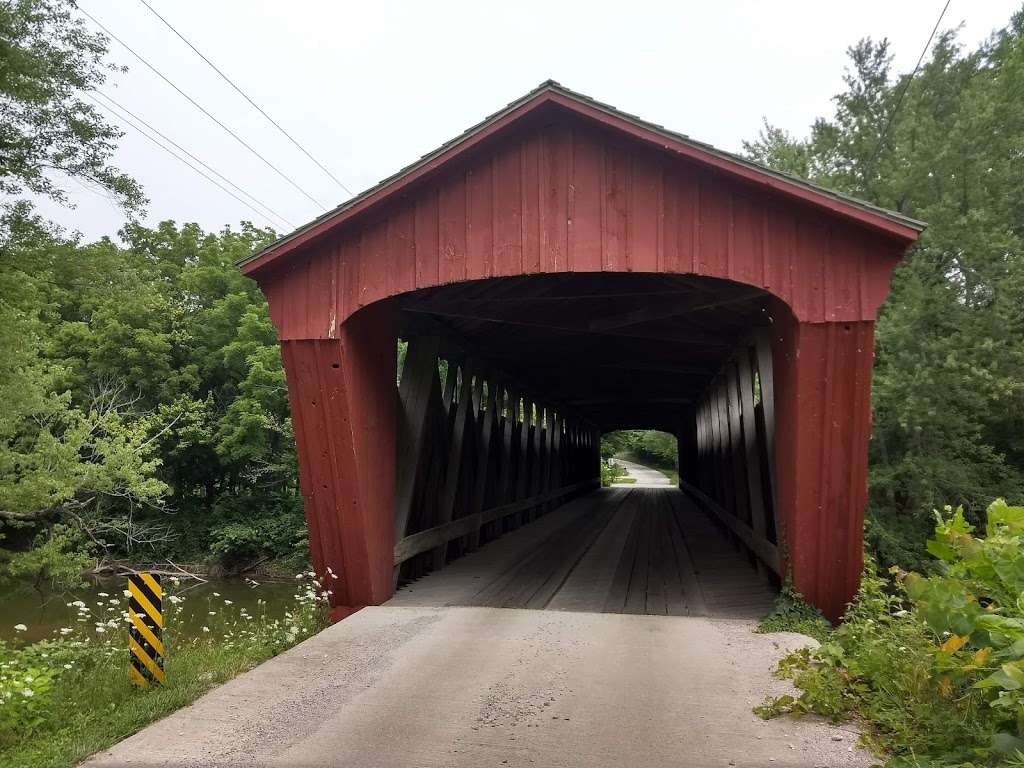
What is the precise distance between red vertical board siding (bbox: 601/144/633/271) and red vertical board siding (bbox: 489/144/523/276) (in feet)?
2.45

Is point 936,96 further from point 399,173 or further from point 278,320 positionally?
point 278,320

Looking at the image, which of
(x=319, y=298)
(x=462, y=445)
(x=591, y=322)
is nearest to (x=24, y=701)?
(x=319, y=298)

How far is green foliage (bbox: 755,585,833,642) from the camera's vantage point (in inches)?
210

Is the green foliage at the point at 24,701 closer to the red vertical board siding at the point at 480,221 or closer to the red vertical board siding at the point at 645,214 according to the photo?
the red vertical board siding at the point at 480,221

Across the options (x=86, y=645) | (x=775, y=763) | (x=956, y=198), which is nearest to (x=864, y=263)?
(x=775, y=763)

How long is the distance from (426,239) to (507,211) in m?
0.77

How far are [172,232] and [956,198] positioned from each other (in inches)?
827

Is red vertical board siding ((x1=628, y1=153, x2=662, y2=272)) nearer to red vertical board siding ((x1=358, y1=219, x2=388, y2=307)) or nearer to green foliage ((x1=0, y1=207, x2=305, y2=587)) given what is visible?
red vertical board siding ((x1=358, y1=219, x2=388, y2=307))

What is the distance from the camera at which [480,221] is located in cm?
589

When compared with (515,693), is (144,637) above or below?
above

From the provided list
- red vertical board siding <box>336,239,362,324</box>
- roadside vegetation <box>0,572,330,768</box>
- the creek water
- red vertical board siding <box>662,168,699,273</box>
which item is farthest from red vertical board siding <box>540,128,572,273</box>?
the creek water

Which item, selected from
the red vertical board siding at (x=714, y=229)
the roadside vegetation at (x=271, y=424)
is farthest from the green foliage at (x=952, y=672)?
the red vertical board siding at (x=714, y=229)

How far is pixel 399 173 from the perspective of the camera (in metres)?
5.79

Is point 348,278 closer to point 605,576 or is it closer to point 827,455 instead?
point 827,455
